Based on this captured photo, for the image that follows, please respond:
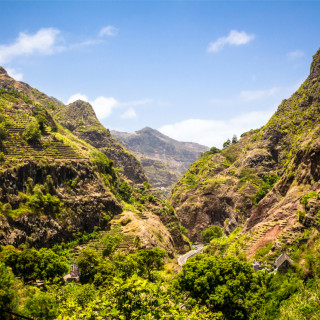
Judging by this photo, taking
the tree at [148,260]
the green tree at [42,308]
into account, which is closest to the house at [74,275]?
the tree at [148,260]

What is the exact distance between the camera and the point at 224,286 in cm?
3553

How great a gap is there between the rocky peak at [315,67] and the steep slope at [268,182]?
492 millimetres

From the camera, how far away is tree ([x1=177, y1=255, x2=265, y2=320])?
33.9 meters

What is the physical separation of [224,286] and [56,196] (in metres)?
55.5

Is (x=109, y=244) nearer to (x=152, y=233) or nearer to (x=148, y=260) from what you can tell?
(x=148, y=260)

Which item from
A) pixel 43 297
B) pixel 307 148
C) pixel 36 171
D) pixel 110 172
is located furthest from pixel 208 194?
pixel 43 297

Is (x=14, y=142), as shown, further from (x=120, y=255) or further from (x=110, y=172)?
(x=120, y=255)

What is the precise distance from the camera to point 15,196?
64188mm

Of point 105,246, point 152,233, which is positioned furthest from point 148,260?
point 152,233

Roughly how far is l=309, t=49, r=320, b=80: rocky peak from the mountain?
95729mm

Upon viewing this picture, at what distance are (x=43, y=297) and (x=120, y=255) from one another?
23.3 m

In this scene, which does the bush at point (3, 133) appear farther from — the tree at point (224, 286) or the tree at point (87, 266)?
the tree at point (224, 286)

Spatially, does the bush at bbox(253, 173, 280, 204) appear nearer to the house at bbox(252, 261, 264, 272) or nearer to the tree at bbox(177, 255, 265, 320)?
the house at bbox(252, 261, 264, 272)

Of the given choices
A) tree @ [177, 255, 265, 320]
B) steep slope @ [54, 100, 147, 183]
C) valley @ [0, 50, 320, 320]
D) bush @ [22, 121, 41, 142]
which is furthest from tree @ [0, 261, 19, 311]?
steep slope @ [54, 100, 147, 183]
